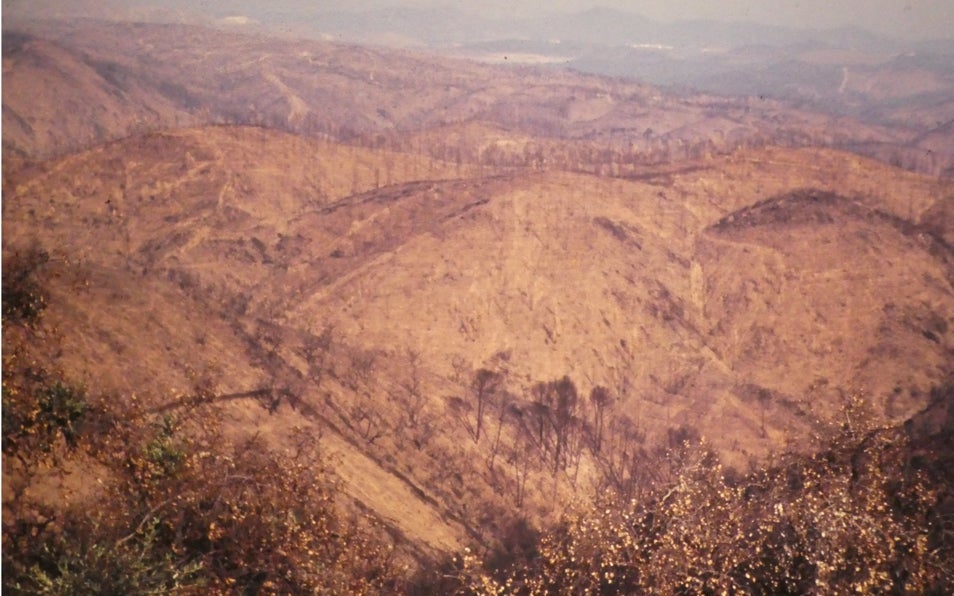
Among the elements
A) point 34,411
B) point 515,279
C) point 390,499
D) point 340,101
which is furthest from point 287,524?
point 340,101

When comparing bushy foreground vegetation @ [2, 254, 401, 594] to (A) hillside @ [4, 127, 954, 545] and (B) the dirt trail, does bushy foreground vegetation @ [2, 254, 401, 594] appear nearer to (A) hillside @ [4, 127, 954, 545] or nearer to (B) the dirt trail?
(B) the dirt trail

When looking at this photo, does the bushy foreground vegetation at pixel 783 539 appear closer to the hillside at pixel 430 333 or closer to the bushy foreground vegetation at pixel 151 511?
the hillside at pixel 430 333

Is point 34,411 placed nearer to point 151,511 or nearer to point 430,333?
point 151,511

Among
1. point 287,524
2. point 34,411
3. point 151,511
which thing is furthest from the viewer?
point 287,524

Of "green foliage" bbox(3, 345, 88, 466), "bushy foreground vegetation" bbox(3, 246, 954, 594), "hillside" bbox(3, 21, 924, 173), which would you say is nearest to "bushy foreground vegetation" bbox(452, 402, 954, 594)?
"bushy foreground vegetation" bbox(3, 246, 954, 594)

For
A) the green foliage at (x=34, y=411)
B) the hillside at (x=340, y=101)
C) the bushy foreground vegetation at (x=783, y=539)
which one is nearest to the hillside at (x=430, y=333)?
the green foliage at (x=34, y=411)

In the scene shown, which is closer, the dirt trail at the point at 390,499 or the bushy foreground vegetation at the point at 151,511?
the bushy foreground vegetation at the point at 151,511

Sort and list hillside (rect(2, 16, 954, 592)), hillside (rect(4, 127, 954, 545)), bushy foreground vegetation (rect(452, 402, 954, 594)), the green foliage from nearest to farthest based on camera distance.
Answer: the green foliage < bushy foreground vegetation (rect(452, 402, 954, 594)) < hillside (rect(2, 16, 954, 592)) < hillside (rect(4, 127, 954, 545))

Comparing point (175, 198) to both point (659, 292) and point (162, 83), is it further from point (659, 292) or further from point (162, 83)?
point (162, 83)

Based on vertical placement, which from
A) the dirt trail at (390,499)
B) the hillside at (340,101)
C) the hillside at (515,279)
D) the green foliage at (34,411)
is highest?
the hillside at (340,101)
